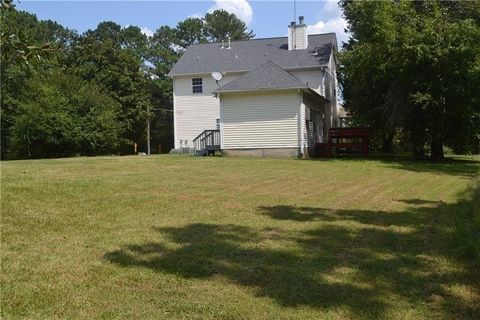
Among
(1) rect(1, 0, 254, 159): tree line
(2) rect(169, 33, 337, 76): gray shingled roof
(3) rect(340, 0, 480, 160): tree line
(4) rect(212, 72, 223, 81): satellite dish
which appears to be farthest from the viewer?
(1) rect(1, 0, 254, 159): tree line

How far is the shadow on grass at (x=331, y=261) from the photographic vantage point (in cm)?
430

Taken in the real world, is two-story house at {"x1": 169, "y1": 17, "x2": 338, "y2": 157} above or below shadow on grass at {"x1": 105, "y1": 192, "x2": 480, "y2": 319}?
above

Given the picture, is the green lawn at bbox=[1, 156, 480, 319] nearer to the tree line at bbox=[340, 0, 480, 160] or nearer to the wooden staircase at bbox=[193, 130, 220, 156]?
the tree line at bbox=[340, 0, 480, 160]

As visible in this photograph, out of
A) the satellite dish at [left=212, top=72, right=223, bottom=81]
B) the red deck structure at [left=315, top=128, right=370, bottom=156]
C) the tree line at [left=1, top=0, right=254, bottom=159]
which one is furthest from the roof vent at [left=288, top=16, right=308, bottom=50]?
the tree line at [left=1, top=0, right=254, bottom=159]

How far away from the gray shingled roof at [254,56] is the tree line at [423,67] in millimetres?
5025

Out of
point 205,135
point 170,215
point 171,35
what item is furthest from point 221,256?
point 171,35

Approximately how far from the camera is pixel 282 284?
4637 millimetres

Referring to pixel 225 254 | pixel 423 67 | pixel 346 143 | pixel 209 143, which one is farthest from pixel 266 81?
pixel 225 254

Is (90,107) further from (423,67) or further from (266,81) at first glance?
(423,67)

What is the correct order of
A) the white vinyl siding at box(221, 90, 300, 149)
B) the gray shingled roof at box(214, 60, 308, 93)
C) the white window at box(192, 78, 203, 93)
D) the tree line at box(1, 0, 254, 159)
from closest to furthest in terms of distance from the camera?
the gray shingled roof at box(214, 60, 308, 93), the white vinyl siding at box(221, 90, 300, 149), the white window at box(192, 78, 203, 93), the tree line at box(1, 0, 254, 159)

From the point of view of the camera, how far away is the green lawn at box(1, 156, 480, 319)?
13.4 feet

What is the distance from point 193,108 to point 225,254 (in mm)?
26742

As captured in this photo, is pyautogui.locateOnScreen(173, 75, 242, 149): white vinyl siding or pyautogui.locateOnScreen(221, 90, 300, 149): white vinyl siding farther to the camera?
pyautogui.locateOnScreen(173, 75, 242, 149): white vinyl siding

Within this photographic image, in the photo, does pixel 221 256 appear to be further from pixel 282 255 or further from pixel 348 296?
pixel 348 296
